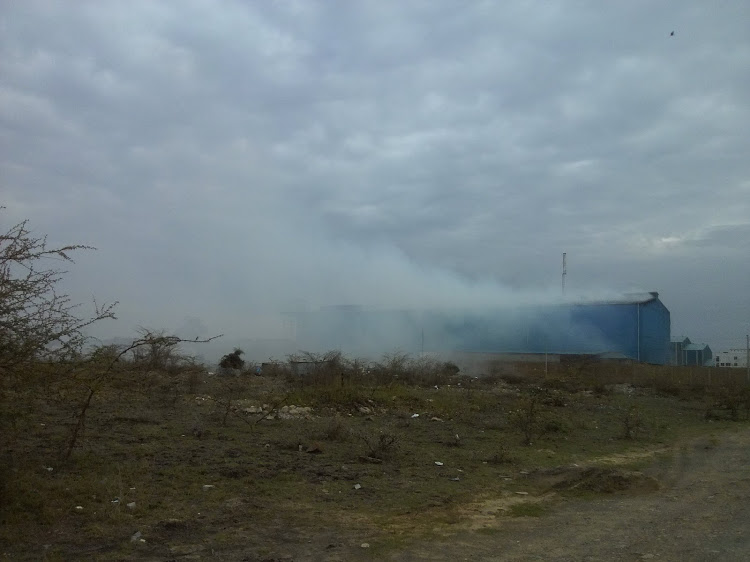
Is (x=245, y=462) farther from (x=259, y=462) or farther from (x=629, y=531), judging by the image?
(x=629, y=531)

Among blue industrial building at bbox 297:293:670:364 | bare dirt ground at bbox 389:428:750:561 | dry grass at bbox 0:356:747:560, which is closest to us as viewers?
bare dirt ground at bbox 389:428:750:561

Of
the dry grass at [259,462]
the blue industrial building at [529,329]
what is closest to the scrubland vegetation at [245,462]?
the dry grass at [259,462]

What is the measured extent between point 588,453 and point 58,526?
411 inches

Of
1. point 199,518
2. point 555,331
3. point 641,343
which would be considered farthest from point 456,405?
point 641,343

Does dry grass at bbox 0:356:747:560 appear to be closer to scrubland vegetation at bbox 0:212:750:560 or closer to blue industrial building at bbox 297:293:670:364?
scrubland vegetation at bbox 0:212:750:560

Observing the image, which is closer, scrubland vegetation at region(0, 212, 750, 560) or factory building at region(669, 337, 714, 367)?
scrubland vegetation at region(0, 212, 750, 560)

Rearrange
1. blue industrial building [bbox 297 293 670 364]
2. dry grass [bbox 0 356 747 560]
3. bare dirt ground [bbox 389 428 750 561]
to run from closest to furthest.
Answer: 1. bare dirt ground [bbox 389 428 750 561]
2. dry grass [bbox 0 356 747 560]
3. blue industrial building [bbox 297 293 670 364]

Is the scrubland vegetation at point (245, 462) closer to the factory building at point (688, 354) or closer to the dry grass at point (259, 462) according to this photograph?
the dry grass at point (259, 462)

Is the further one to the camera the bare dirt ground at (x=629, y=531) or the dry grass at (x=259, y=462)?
the dry grass at (x=259, y=462)

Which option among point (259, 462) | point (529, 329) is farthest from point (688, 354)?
point (259, 462)

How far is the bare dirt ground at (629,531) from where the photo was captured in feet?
21.6

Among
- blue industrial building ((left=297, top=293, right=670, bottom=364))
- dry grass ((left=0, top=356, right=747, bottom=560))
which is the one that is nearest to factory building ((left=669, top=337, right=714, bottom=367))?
blue industrial building ((left=297, top=293, right=670, bottom=364))

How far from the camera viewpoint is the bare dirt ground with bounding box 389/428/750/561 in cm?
659

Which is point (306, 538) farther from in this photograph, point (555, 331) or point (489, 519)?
point (555, 331)
